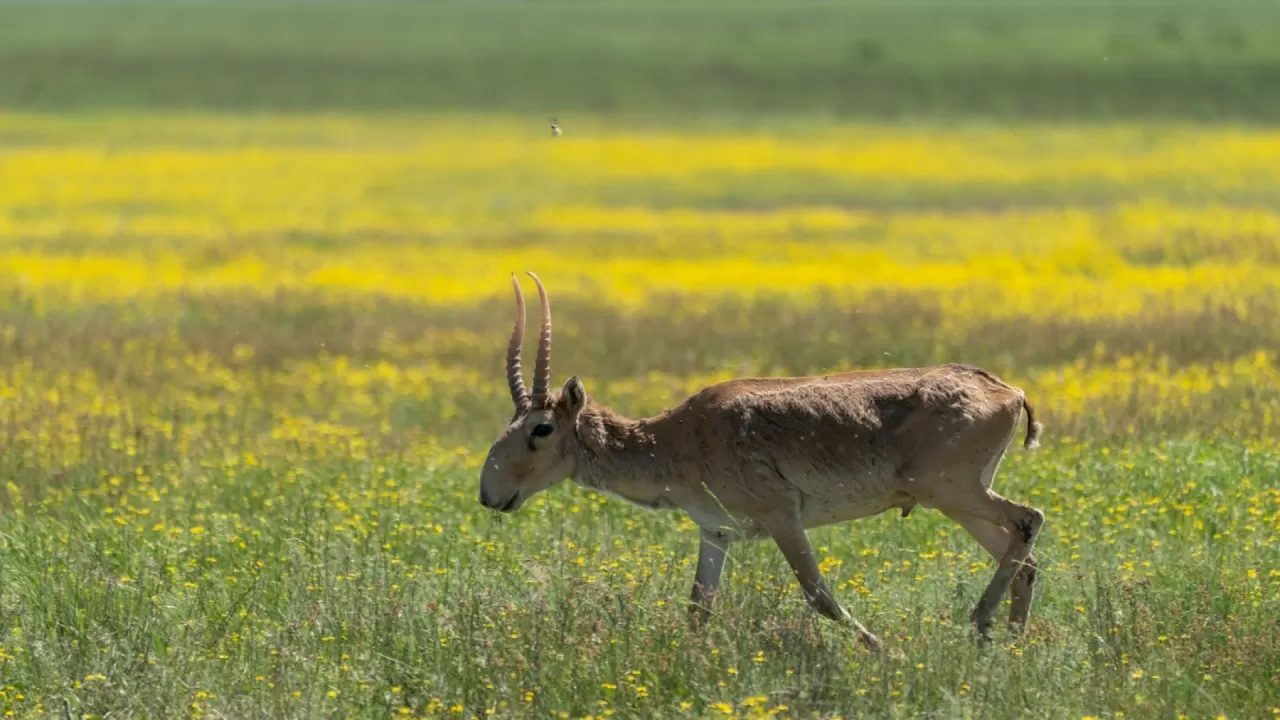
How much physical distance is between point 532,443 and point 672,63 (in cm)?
9588

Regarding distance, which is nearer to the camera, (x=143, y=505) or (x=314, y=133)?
(x=143, y=505)

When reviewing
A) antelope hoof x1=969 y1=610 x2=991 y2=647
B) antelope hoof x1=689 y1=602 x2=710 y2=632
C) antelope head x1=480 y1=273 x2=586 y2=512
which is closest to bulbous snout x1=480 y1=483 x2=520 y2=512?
antelope head x1=480 y1=273 x2=586 y2=512

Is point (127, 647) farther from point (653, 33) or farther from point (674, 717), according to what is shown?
point (653, 33)

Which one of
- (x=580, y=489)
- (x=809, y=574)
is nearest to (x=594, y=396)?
(x=580, y=489)

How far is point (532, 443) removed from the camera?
1054cm

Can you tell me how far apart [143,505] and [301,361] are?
8166 millimetres

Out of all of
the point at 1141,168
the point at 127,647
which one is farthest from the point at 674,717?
the point at 1141,168

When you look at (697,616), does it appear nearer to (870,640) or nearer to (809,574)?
(809,574)

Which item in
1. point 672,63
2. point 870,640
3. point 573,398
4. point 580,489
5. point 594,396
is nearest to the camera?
point 870,640

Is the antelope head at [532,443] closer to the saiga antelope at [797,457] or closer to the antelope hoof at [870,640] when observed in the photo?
the saiga antelope at [797,457]

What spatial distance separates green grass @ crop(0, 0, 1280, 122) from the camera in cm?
8450

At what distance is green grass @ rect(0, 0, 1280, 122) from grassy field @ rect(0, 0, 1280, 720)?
72.5 ft

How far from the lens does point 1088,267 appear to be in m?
28.8

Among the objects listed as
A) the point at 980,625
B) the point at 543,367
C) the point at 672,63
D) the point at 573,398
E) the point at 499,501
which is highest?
the point at 672,63
